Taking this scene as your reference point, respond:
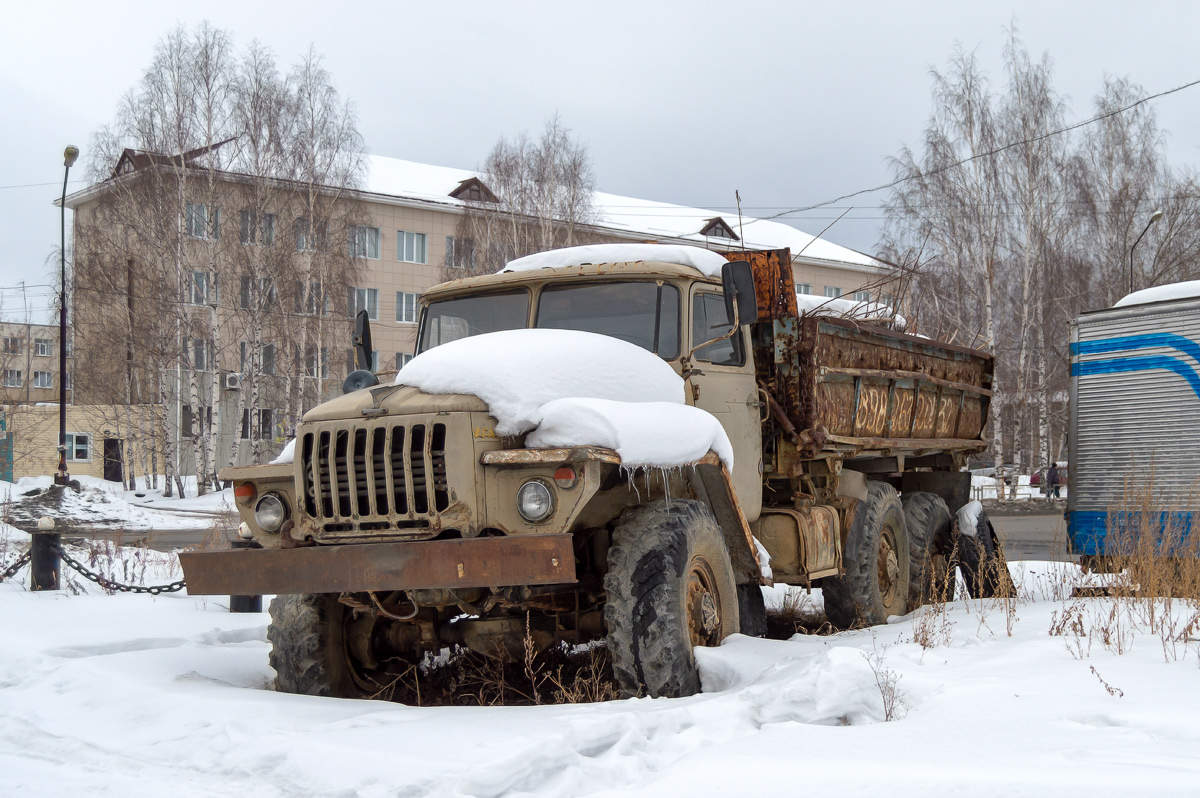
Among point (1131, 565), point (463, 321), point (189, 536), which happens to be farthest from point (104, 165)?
point (1131, 565)

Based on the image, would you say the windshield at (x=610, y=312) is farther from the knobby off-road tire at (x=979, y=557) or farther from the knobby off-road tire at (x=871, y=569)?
the knobby off-road tire at (x=979, y=557)

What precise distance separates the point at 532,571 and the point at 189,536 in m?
16.7

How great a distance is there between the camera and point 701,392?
638cm

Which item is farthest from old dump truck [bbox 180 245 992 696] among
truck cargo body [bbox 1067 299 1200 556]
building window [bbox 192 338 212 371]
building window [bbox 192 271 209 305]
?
building window [bbox 192 271 209 305]

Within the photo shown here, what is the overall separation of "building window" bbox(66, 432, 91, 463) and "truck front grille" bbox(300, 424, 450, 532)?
4171 centimetres

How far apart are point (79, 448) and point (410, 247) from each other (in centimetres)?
1579

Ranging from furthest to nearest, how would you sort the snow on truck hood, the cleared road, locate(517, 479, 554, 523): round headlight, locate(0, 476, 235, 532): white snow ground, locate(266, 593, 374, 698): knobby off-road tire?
Result: locate(0, 476, 235, 532): white snow ground
the cleared road
locate(266, 593, 374, 698): knobby off-road tire
the snow on truck hood
locate(517, 479, 554, 523): round headlight

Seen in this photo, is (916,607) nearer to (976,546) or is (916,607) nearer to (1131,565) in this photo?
(976,546)

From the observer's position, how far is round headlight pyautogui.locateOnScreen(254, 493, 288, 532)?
17.9ft

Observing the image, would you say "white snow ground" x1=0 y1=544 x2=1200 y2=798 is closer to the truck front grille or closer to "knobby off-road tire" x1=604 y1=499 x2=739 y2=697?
"knobby off-road tire" x1=604 y1=499 x2=739 y2=697

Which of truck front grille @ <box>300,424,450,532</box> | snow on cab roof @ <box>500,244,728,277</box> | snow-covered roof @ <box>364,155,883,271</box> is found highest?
snow-covered roof @ <box>364,155,883,271</box>

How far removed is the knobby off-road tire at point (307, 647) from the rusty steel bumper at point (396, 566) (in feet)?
1.94

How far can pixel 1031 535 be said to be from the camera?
18.4 metres

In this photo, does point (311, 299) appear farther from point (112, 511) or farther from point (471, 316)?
point (471, 316)
